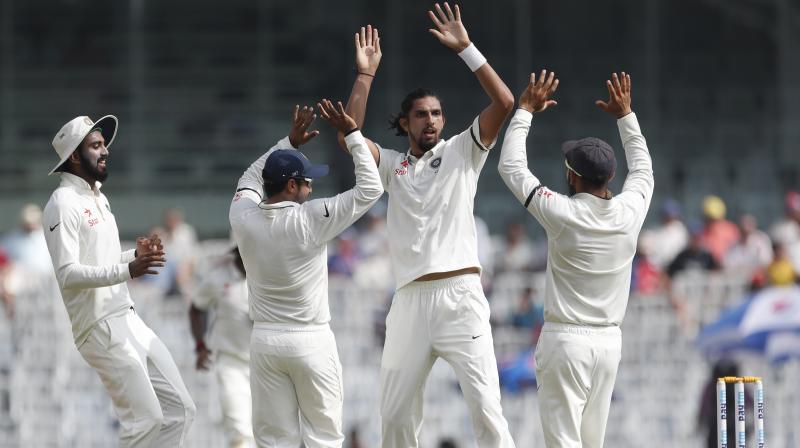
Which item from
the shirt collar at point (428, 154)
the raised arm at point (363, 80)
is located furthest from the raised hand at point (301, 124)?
the shirt collar at point (428, 154)

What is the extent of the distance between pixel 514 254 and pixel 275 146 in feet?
28.3

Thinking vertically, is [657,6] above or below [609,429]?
above

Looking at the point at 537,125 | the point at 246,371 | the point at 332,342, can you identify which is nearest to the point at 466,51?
the point at 332,342

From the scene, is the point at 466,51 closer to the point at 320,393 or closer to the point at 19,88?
the point at 320,393

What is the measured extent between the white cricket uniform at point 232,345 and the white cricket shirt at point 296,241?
2.03m

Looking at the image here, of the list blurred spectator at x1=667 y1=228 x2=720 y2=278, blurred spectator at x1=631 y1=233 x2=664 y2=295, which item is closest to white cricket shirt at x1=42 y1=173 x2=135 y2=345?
blurred spectator at x1=631 y1=233 x2=664 y2=295

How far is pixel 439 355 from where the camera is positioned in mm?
8398

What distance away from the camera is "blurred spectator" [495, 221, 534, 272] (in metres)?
16.9

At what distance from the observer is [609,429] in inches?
587

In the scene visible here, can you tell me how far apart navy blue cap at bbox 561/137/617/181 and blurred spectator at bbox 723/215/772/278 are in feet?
25.0

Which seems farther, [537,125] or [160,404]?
[537,125]

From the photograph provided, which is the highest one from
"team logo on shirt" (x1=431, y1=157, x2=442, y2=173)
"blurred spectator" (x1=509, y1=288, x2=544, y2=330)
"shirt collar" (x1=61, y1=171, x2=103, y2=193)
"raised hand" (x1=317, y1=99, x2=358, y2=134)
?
"raised hand" (x1=317, y1=99, x2=358, y2=134)

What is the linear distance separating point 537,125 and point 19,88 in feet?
23.8

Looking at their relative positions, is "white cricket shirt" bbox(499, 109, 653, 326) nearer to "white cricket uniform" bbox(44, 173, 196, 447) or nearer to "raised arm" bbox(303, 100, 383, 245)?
"raised arm" bbox(303, 100, 383, 245)
